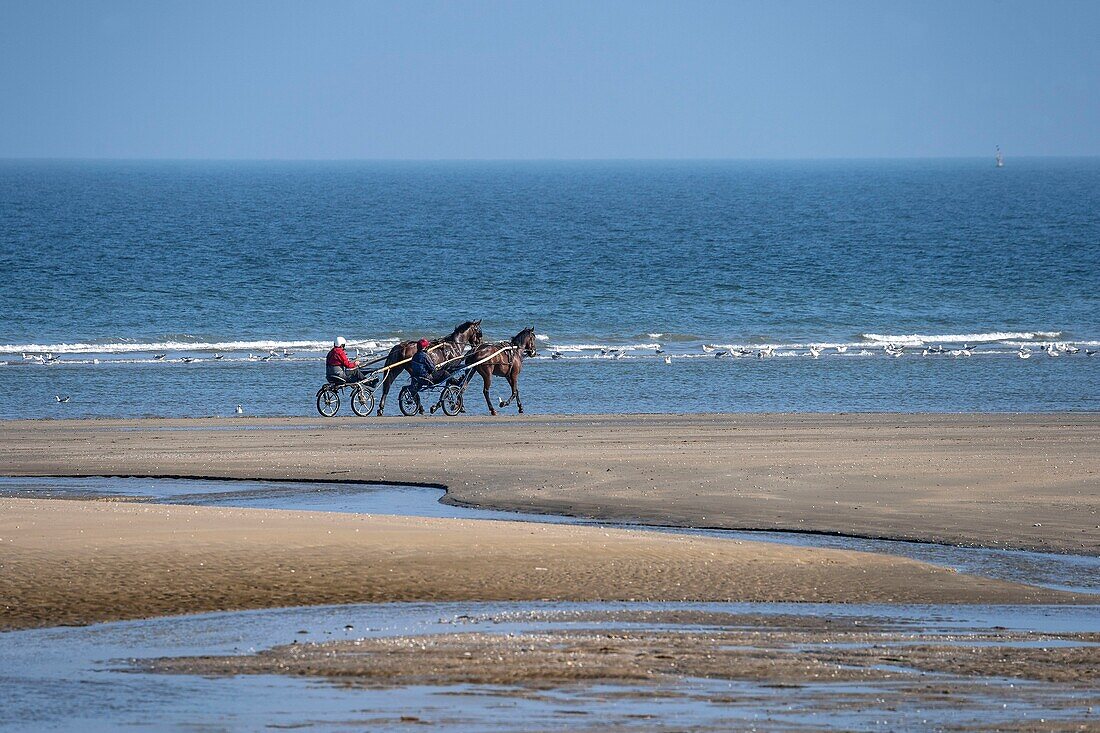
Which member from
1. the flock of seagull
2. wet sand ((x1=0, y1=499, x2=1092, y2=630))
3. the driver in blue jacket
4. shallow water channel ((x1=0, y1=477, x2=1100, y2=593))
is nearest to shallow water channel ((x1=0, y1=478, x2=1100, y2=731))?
wet sand ((x1=0, y1=499, x2=1092, y2=630))

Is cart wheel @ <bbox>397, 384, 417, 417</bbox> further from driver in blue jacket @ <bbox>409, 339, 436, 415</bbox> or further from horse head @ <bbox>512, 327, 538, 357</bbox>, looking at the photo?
horse head @ <bbox>512, 327, 538, 357</bbox>

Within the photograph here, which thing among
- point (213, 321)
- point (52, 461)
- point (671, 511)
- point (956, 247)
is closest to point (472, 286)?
point (213, 321)

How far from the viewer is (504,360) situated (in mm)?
26062

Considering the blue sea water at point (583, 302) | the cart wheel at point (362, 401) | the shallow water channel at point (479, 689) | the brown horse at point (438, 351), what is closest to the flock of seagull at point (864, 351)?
the blue sea water at point (583, 302)

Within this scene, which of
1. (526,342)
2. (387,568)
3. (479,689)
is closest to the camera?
(479,689)

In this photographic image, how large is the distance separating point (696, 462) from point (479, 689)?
10779 millimetres

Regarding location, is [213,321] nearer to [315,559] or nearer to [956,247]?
[315,559]

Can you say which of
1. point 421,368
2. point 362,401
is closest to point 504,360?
point 421,368

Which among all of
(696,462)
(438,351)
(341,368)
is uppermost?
(438,351)

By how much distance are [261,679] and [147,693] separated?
0.68 m

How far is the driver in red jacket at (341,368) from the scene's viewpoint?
25.3 meters

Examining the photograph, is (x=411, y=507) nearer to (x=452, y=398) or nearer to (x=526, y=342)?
(x=452, y=398)

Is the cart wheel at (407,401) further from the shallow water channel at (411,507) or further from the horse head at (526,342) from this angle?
the shallow water channel at (411,507)

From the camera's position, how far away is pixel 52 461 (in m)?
19.7
